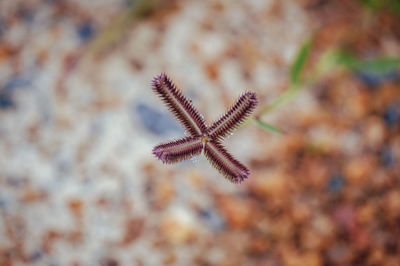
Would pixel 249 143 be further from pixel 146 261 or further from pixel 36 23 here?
pixel 36 23

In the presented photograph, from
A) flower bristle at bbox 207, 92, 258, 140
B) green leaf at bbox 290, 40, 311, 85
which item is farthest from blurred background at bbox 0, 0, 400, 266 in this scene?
flower bristle at bbox 207, 92, 258, 140

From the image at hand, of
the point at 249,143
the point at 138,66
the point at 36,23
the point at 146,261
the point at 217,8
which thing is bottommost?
the point at 146,261

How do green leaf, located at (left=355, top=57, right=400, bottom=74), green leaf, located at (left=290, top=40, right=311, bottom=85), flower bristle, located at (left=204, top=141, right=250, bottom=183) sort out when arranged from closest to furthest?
flower bristle, located at (left=204, top=141, right=250, bottom=183)
green leaf, located at (left=290, top=40, right=311, bottom=85)
green leaf, located at (left=355, top=57, right=400, bottom=74)

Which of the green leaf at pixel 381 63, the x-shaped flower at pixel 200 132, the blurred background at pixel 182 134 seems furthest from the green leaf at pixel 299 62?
the x-shaped flower at pixel 200 132

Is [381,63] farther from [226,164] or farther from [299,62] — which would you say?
[226,164]

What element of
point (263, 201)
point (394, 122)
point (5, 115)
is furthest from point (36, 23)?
point (394, 122)

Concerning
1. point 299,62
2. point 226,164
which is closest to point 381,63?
point 299,62

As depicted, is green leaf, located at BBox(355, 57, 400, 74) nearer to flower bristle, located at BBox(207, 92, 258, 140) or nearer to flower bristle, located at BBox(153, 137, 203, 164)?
flower bristle, located at BBox(207, 92, 258, 140)
